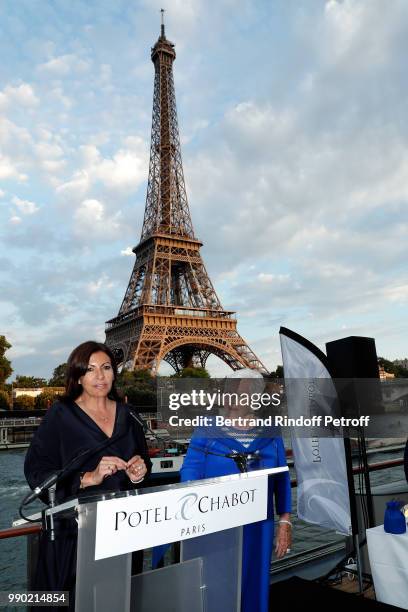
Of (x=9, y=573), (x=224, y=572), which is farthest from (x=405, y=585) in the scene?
(x=9, y=573)

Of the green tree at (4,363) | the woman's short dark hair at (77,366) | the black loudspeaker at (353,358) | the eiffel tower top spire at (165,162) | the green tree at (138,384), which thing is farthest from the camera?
the eiffel tower top spire at (165,162)

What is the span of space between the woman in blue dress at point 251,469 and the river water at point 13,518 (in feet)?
6.93

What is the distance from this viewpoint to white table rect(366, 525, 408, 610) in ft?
8.75

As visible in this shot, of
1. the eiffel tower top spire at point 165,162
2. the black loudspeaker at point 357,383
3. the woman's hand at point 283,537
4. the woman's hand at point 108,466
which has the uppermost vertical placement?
Answer: the eiffel tower top spire at point 165,162

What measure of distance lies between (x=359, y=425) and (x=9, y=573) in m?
7.32

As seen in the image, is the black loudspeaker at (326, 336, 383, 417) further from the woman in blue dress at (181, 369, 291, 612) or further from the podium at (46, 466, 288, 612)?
the podium at (46, 466, 288, 612)

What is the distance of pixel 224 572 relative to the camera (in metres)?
1.66

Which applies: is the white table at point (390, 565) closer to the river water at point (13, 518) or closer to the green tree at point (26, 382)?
the river water at point (13, 518)

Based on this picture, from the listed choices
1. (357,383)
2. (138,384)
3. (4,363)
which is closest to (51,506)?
(357,383)

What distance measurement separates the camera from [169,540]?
1405 millimetres

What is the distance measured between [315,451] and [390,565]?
932 mm

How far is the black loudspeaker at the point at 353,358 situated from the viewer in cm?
377

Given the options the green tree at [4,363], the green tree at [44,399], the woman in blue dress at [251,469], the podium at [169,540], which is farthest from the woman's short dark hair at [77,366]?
the green tree at [44,399]

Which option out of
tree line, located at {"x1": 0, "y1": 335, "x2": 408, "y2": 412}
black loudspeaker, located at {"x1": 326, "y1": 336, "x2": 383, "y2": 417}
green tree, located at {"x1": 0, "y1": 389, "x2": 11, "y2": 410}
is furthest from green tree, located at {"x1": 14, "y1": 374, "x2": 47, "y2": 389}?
black loudspeaker, located at {"x1": 326, "y1": 336, "x2": 383, "y2": 417}
